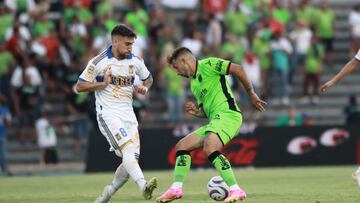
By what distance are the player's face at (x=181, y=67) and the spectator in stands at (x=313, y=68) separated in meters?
16.9

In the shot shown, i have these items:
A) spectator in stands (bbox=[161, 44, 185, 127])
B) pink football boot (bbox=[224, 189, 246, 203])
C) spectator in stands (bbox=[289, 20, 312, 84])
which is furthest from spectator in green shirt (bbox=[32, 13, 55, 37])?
pink football boot (bbox=[224, 189, 246, 203])

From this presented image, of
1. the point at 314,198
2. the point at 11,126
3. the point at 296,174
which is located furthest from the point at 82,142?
the point at 314,198

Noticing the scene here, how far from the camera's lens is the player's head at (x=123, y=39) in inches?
528

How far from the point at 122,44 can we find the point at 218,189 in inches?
90.5

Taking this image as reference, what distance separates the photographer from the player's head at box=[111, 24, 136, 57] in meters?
13.4

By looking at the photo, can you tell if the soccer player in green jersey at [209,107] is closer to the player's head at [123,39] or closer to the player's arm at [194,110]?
the player's arm at [194,110]

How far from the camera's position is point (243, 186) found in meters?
18.2

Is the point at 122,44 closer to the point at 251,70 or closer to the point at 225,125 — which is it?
the point at 225,125

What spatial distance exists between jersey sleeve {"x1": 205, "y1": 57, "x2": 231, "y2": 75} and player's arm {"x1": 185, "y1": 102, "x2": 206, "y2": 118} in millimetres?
554

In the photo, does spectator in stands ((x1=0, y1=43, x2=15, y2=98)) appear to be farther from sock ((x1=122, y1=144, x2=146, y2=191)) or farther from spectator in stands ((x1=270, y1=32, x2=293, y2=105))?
sock ((x1=122, y1=144, x2=146, y2=191))

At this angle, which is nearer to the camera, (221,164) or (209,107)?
(221,164)

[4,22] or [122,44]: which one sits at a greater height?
[122,44]

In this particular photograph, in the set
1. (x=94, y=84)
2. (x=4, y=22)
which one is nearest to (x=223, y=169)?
(x=94, y=84)

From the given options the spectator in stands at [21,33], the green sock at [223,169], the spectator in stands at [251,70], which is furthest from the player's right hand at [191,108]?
the spectator in stands at [251,70]
